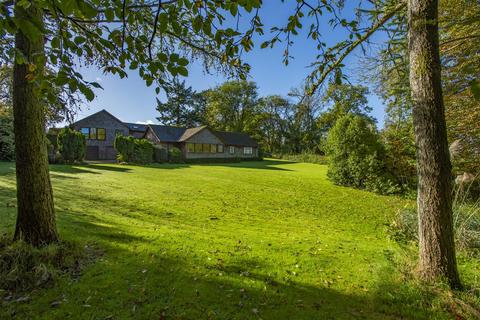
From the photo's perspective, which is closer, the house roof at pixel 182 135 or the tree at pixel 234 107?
the house roof at pixel 182 135

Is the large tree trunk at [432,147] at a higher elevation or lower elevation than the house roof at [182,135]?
lower

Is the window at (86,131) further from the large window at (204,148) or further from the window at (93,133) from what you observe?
the large window at (204,148)

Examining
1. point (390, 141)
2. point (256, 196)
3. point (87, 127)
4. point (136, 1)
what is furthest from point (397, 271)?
point (87, 127)

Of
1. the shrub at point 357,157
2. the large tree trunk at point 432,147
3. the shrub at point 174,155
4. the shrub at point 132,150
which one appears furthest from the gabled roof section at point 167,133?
the large tree trunk at point 432,147

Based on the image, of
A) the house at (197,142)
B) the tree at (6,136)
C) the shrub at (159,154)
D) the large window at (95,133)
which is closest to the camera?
the tree at (6,136)

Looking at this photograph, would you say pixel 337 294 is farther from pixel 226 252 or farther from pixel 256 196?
pixel 256 196

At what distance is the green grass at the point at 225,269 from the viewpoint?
9.32 feet

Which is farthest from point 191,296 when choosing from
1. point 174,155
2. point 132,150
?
point 174,155

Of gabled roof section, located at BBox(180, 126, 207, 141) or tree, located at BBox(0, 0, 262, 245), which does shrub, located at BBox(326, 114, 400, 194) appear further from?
gabled roof section, located at BBox(180, 126, 207, 141)

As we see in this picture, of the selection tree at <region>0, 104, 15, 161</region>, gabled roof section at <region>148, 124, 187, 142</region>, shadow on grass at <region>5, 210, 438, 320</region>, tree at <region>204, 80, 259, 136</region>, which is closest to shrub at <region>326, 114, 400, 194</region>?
shadow on grass at <region>5, 210, 438, 320</region>

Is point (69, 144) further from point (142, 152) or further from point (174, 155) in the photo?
point (174, 155)

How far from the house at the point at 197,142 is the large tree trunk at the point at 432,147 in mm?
29052

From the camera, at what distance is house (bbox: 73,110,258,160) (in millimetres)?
29156

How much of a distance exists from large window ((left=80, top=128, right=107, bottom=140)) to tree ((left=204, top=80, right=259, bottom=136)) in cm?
2356
